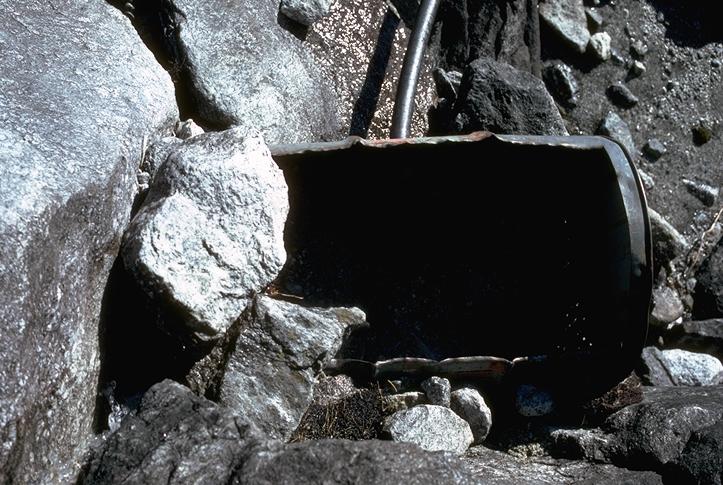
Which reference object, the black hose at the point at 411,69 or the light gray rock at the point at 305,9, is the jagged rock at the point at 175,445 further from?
the light gray rock at the point at 305,9

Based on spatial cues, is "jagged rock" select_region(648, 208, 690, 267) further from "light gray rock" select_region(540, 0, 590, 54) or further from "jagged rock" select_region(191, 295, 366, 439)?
"jagged rock" select_region(191, 295, 366, 439)

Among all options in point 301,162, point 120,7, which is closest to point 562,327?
point 301,162

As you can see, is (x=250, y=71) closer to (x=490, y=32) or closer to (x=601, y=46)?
(x=490, y=32)

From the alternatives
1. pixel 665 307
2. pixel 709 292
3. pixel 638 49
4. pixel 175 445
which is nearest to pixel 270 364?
pixel 175 445

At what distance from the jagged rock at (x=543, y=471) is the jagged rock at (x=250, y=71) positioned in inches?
54.9

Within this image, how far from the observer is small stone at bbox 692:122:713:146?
4.61 meters

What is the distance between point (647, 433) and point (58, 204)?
1938 mm

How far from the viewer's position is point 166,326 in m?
2.56

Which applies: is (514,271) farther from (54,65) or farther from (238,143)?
(54,65)

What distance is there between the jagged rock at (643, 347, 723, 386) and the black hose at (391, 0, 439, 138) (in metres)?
1.36

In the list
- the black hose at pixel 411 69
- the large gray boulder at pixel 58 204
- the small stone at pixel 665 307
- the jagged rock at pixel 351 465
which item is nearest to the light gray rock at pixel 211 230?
the large gray boulder at pixel 58 204

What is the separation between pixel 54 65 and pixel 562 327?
206cm

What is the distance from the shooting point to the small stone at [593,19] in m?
4.62

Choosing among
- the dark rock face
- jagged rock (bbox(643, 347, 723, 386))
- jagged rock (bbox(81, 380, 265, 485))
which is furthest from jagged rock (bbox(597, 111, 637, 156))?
jagged rock (bbox(81, 380, 265, 485))
